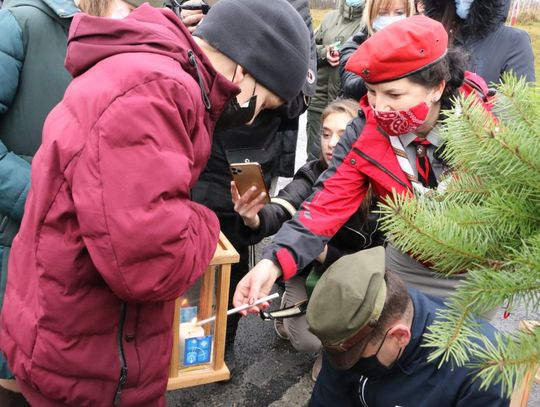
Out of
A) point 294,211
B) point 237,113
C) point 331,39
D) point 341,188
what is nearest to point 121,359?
point 237,113

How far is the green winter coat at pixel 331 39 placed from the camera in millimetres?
3834

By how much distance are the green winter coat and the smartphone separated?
201cm

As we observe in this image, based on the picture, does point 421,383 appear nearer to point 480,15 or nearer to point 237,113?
point 237,113

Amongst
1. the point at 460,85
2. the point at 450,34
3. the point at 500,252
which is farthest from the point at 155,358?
the point at 450,34

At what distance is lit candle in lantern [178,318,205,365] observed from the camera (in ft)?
5.88

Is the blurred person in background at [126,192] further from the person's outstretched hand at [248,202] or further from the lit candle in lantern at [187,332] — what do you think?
the person's outstretched hand at [248,202]

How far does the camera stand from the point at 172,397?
262cm

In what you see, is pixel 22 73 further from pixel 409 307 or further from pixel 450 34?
pixel 450 34

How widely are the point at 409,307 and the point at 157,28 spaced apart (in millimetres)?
1063

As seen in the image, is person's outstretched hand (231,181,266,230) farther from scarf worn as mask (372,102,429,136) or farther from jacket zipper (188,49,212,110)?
jacket zipper (188,49,212,110)

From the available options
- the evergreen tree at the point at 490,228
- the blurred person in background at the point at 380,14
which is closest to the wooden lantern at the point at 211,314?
the evergreen tree at the point at 490,228

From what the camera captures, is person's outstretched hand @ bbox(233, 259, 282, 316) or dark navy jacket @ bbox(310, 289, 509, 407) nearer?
dark navy jacket @ bbox(310, 289, 509, 407)

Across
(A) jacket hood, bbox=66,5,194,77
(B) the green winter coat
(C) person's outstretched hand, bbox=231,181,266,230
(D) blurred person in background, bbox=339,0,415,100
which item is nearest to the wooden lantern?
(C) person's outstretched hand, bbox=231,181,266,230

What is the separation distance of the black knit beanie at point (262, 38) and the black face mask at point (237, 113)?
0.07 metres
